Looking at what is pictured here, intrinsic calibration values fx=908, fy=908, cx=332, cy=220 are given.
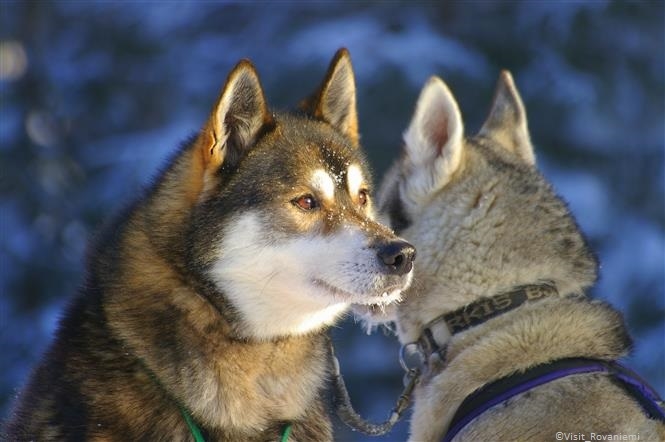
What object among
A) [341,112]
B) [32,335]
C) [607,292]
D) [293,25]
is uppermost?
[341,112]

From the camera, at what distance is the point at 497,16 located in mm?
9891

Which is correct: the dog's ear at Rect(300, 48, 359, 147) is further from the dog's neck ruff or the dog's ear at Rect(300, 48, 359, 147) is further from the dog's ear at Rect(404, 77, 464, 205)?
the dog's neck ruff

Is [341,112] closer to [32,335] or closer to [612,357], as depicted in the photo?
[612,357]

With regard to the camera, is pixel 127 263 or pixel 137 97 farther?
pixel 137 97

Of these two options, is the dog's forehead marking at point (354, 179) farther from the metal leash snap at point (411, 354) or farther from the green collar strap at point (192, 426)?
the green collar strap at point (192, 426)

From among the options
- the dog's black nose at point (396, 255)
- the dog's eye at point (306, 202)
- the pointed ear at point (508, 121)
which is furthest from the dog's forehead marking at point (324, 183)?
the pointed ear at point (508, 121)

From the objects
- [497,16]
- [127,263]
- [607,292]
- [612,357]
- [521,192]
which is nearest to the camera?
[127,263]

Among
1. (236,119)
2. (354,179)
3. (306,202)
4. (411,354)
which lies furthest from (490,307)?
(236,119)

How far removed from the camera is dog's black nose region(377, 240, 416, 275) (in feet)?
8.89

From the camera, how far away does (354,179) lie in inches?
117

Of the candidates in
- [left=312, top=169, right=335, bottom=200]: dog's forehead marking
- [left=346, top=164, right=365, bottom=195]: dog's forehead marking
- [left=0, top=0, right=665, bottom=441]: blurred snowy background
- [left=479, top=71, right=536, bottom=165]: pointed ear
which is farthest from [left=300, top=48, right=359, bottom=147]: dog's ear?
[left=0, top=0, right=665, bottom=441]: blurred snowy background

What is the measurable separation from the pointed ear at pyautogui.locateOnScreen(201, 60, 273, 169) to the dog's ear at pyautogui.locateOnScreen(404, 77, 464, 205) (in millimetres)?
661

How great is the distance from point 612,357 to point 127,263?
157 cm

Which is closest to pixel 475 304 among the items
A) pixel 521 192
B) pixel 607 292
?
pixel 521 192
